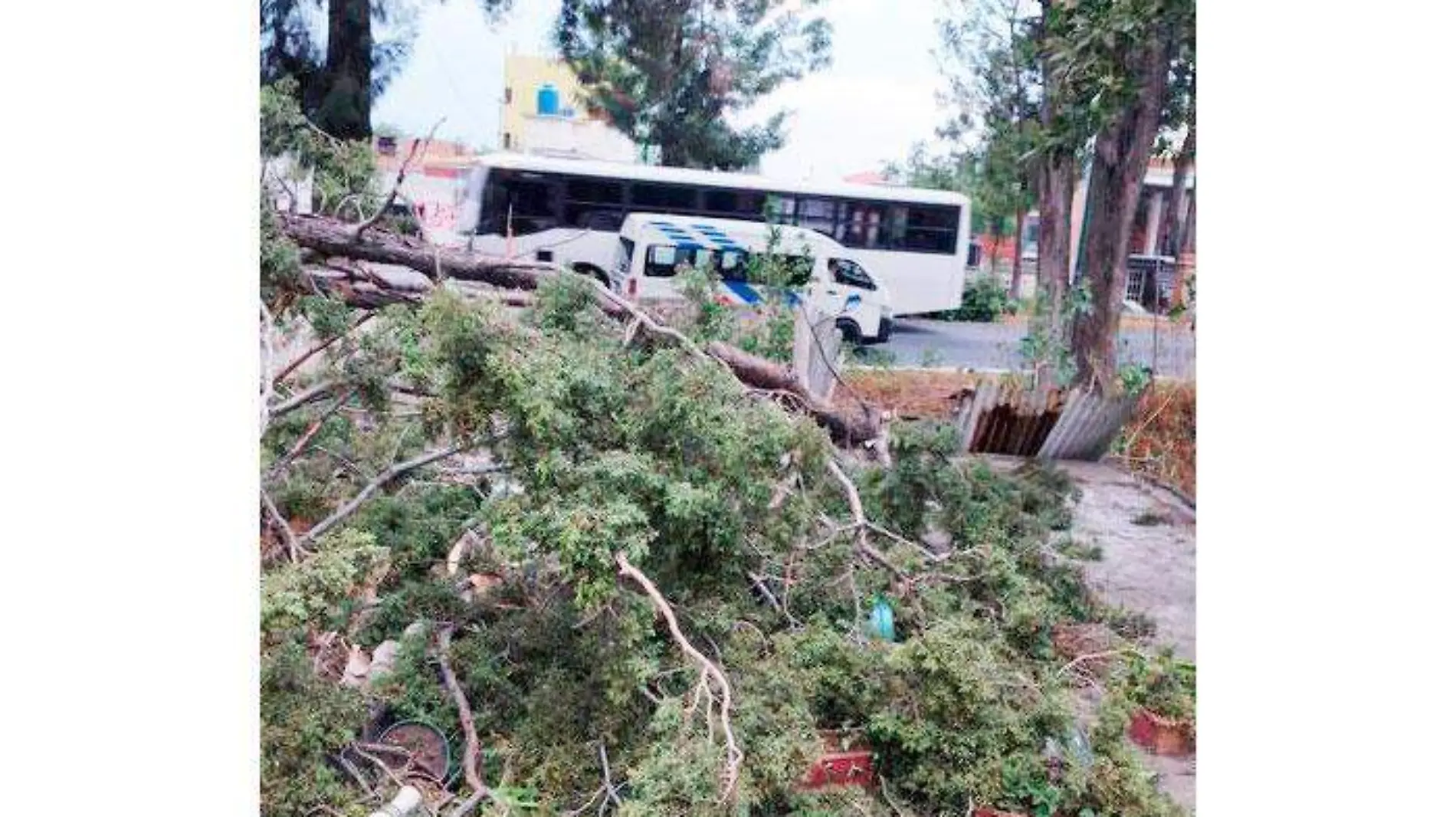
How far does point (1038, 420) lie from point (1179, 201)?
74cm

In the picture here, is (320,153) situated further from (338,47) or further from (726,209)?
(726,209)

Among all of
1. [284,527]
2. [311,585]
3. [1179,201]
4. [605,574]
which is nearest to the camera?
[605,574]

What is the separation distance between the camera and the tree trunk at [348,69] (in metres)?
3.40

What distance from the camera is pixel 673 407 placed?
316 cm

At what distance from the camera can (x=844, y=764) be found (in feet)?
10.6

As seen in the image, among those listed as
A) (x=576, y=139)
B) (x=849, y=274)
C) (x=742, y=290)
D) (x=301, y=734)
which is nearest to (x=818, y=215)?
(x=849, y=274)

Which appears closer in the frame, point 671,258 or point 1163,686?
point 1163,686

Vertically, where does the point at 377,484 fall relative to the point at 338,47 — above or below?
below

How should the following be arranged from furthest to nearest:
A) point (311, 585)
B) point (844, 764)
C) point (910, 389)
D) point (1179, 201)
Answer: point (910, 389) → point (1179, 201) → point (844, 764) → point (311, 585)

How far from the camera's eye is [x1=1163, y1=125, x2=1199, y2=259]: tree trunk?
3477 mm

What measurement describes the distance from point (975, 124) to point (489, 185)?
140 cm

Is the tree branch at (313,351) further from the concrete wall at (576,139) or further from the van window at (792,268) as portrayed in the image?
the van window at (792,268)

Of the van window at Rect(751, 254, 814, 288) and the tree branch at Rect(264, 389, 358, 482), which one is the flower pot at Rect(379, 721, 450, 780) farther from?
the van window at Rect(751, 254, 814, 288)

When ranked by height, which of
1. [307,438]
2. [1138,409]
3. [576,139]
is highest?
[576,139]
